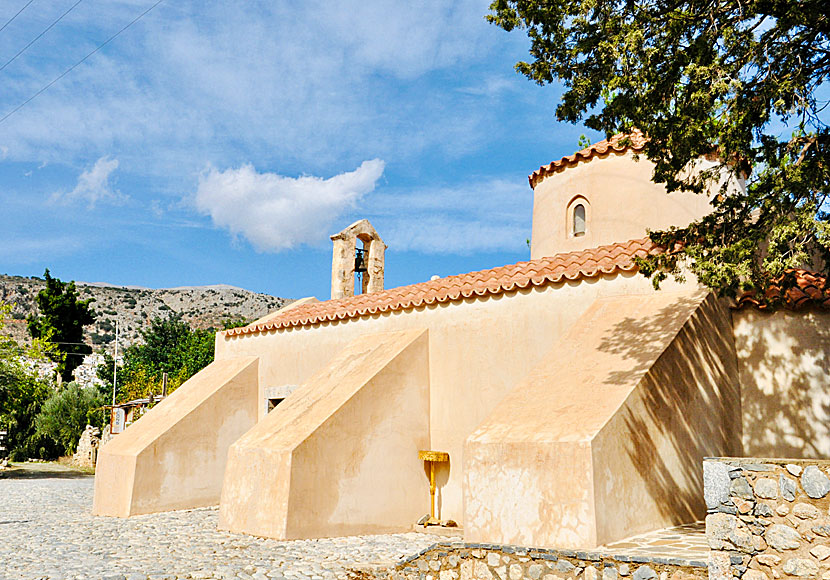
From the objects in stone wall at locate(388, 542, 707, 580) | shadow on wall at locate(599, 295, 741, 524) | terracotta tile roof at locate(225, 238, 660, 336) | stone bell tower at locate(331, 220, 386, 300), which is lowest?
stone wall at locate(388, 542, 707, 580)

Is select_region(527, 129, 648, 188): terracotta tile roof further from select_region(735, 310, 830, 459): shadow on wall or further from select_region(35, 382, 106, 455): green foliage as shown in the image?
select_region(35, 382, 106, 455): green foliage

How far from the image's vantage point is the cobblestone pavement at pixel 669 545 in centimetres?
541

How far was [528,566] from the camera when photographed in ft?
20.1

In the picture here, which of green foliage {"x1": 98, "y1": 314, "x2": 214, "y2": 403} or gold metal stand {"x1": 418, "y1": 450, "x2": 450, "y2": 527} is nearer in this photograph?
gold metal stand {"x1": 418, "y1": 450, "x2": 450, "y2": 527}

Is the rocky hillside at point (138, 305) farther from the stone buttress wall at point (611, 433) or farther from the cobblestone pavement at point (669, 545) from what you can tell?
the cobblestone pavement at point (669, 545)

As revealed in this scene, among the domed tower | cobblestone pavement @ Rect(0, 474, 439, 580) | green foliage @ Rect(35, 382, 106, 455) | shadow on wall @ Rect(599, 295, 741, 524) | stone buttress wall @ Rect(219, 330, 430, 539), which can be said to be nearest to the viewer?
shadow on wall @ Rect(599, 295, 741, 524)

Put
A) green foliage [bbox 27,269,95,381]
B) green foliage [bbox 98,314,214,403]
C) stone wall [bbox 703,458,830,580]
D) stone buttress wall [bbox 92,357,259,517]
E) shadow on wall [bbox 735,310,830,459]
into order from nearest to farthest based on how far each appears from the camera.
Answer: stone wall [bbox 703,458,830,580], shadow on wall [bbox 735,310,830,459], stone buttress wall [bbox 92,357,259,517], green foliage [bbox 98,314,214,403], green foliage [bbox 27,269,95,381]

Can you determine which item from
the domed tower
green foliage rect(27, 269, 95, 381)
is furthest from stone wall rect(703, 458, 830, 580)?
green foliage rect(27, 269, 95, 381)

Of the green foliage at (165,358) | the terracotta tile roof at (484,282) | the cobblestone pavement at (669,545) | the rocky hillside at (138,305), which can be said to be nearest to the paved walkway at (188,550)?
the cobblestone pavement at (669,545)

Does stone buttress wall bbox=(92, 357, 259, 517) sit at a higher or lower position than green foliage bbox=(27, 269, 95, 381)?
lower

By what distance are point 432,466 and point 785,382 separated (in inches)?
191

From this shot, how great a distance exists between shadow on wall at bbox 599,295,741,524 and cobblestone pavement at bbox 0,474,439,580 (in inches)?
122

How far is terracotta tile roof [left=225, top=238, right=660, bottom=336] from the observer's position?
30.5ft

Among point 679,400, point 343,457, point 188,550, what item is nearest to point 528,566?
point 679,400
